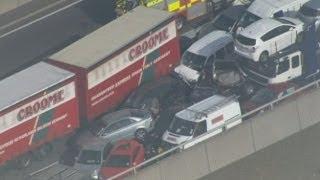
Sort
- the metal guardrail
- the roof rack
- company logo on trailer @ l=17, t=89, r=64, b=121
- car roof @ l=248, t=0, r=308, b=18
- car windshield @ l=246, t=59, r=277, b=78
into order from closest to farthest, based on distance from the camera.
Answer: the metal guardrail, the roof rack, company logo on trailer @ l=17, t=89, r=64, b=121, car windshield @ l=246, t=59, r=277, b=78, car roof @ l=248, t=0, r=308, b=18

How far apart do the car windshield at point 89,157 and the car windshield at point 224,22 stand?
11775 mm

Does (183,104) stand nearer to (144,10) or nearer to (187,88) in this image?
(187,88)

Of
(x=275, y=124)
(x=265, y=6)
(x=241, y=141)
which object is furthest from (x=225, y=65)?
(x=241, y=141)

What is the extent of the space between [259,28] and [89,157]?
11172 mm

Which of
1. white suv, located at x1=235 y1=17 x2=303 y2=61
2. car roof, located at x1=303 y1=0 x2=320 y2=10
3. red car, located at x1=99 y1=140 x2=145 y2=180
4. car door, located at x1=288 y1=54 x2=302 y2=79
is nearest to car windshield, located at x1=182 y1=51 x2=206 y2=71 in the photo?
white suv, located at x1=235 y1=17 x2=303 y2=61

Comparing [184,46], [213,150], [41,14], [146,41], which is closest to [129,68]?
[146,41]

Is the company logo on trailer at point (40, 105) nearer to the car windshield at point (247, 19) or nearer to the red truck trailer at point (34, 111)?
the red truck trailer at point (34, 111)

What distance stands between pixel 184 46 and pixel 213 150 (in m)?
11.0

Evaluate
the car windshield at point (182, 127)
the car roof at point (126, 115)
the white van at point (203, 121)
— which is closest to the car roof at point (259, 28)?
the white van at point (203, 121)

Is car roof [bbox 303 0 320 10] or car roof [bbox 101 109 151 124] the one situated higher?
car roof [bbox 303 0 320 10]

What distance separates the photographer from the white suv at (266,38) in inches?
1890

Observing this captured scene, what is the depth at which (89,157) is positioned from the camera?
41.9 metres

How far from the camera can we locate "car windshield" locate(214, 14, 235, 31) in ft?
167

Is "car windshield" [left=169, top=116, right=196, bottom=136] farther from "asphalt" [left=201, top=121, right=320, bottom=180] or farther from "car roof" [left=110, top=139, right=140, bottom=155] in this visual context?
"asphalt" [left=201, top=121, right=320, bottom=180]
